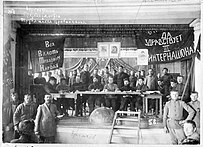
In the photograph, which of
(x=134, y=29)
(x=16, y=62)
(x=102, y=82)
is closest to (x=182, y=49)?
(x=134, y=29)

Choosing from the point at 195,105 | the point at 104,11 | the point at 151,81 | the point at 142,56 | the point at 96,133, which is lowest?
the point at 96,133

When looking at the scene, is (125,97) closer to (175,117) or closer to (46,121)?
(175,117)

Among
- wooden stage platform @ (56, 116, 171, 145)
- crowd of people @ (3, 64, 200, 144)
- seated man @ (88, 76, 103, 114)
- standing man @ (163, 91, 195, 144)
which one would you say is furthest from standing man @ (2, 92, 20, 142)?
standing man @ (163, 91, 195, 144)

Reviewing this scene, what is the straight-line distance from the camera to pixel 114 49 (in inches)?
50.3

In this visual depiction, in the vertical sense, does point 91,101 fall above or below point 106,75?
below

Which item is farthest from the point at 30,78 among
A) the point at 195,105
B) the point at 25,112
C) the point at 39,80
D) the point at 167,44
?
the point at 195,105

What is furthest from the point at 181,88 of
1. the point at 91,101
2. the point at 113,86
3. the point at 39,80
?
the point at 39,80

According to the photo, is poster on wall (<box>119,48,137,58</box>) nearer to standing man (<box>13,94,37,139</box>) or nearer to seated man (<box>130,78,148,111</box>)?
seated man (<box>130,78,148,111</box>)

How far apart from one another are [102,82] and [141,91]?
177 mm

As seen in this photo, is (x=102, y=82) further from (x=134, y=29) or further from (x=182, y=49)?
(x=182, y=49)

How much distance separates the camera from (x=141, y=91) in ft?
4.17

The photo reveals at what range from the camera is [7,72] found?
1268 millimetres

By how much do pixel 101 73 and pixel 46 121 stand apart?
12.8 inches

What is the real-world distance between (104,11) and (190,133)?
65 cm
